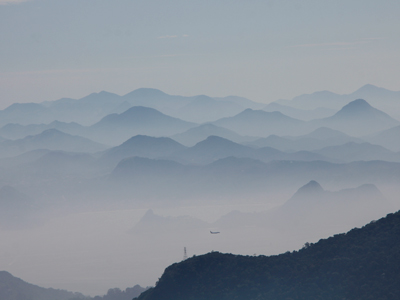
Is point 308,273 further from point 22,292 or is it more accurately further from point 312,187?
point 312,187

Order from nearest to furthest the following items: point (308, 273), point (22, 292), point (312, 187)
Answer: point (308, 273)
point (22, 292)
point (312, 187)

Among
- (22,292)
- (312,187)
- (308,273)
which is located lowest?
(308,273)

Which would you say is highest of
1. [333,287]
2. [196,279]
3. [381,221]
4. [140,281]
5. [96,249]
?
[96,249]

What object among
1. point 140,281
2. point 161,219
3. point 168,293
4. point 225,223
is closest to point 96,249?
point 161,219

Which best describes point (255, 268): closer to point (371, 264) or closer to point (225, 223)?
point (371, 264)

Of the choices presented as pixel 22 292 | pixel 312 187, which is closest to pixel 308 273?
pixel 22 292

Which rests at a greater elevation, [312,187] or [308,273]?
[312,187]

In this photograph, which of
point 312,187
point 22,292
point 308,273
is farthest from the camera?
point 312,187

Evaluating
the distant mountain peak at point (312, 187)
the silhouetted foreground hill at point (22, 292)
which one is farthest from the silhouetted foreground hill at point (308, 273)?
the distant mountain peak at point (312, 187)
